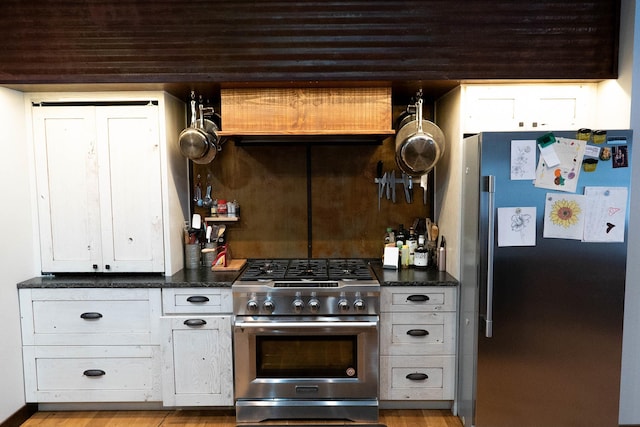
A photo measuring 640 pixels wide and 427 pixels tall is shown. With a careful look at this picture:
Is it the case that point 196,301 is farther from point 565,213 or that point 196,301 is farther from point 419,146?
point 565,213

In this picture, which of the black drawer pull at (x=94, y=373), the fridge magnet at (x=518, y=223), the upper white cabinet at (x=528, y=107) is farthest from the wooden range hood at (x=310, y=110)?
the black drawer pull at (x=94, y=373)

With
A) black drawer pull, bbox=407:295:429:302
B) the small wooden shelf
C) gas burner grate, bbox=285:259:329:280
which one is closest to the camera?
black drawer pull, bbox=407:295:429:302

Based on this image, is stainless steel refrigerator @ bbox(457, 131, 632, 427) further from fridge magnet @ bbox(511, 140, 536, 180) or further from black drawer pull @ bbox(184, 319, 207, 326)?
black drawer pull @ bbox(184, 319, 207, 326)

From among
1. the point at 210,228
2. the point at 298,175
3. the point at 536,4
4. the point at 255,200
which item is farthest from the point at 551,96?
the point at 210,228

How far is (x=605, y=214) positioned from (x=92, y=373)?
2.94m

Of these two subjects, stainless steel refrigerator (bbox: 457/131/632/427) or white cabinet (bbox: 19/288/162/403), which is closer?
stainless steel refrigerator (bbox: 457/131/632/427)

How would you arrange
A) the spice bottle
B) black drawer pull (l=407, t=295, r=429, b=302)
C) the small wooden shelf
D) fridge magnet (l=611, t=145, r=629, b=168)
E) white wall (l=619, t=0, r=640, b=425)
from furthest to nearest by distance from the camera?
the small wooden shelf → the spice bottle → black drawer pull (l=407, t=295, r=429, b=302) → white wall (l=619, t=0, r=640, b=425) → fridge magnet (l=611, t=145, r=629, b=168)

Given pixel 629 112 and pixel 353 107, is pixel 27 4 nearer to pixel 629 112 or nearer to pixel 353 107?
pixel 353 107

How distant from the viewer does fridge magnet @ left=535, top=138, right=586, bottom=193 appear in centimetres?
198

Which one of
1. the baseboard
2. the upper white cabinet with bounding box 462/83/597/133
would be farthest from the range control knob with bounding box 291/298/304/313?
the baseboard

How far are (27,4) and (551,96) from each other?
297 centimetres

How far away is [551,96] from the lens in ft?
7.69

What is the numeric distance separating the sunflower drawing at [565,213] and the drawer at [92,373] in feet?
7.53

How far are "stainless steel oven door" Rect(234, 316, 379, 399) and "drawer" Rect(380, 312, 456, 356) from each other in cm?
10
